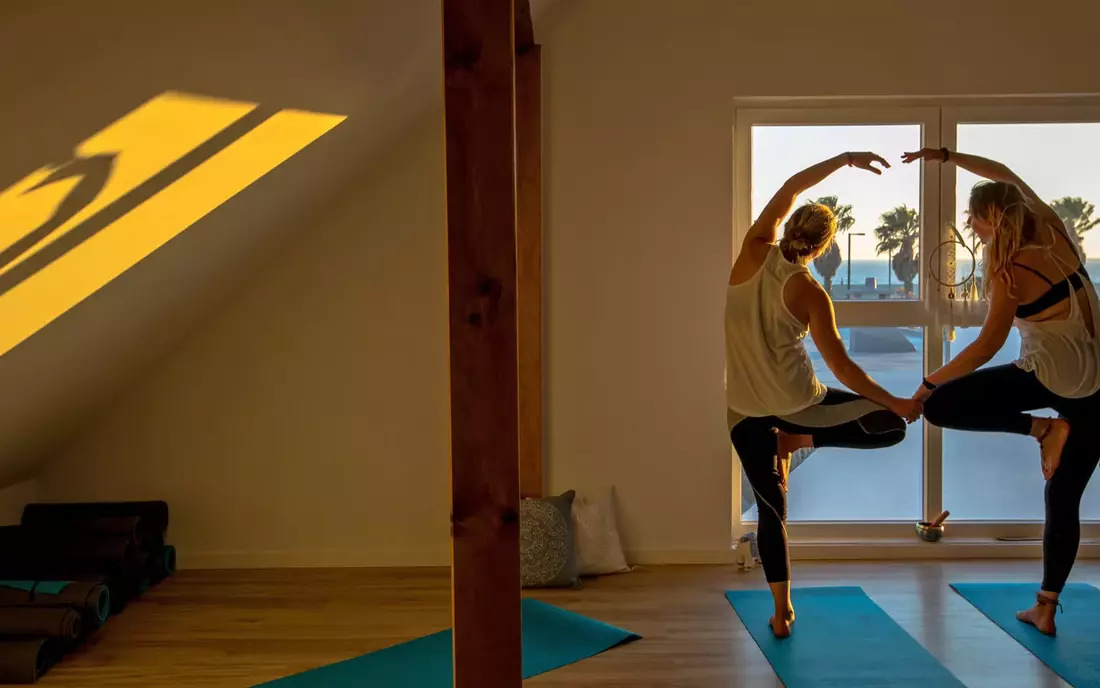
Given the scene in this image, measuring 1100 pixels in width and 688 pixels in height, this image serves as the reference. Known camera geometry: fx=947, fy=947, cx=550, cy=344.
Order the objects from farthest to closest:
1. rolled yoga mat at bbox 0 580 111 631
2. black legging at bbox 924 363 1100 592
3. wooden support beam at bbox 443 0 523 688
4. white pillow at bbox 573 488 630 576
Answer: white pillow at bbox 573 488 630 576 → black legging at bbox 924 363 1100 592 → rolled yoga mat at bbox 0 580 111 631 → wooden support beam at bbox 443 0 523 688

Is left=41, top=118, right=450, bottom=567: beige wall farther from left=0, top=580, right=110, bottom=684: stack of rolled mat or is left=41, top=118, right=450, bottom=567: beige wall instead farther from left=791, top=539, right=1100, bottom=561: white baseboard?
left=791, top=539, right=1100, bottom=561: white baseboard

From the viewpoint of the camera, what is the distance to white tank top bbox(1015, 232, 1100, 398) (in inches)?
120

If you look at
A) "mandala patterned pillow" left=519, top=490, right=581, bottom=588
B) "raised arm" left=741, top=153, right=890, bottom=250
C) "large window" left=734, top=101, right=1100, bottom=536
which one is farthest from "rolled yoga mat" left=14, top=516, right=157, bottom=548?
"large window" left=734, top=101, right=1100, bottom=536

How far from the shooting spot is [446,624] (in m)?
3.26

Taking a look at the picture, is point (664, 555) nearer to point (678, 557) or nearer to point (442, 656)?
point (678, 557)

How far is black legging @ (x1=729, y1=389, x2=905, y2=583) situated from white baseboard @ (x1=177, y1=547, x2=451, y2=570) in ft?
4.72

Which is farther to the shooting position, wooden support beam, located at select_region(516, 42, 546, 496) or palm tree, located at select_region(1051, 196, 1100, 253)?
palm tree, located at select_region(1051, 196, 1100, 253)

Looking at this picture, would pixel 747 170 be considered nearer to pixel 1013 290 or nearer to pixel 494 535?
pixel 1013 290

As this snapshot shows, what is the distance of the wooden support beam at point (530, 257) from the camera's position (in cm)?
380

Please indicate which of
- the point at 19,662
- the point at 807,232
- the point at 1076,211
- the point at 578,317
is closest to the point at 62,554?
the point at 19,662

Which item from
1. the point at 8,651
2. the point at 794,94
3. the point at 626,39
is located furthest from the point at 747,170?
the point at 8,651

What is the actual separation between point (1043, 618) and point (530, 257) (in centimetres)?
226

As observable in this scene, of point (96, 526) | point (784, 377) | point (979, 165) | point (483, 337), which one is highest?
point (979, 165)

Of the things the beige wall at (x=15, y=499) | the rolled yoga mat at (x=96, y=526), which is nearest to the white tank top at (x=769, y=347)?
the rolled yoga mat at (x=96, y=526)
